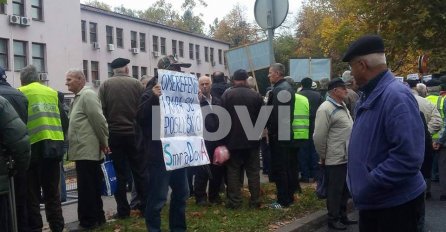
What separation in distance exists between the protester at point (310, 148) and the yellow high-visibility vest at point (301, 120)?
3.29 ft

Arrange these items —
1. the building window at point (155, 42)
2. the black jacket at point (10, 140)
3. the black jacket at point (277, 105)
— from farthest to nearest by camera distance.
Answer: the building window at point (155, 42) → the black jacket at point (277, 105) → the black jacket at point (10, 140)

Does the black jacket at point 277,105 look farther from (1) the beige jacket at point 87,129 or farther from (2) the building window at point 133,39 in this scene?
(2) the building window at point 133,39

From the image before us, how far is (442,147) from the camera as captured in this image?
10305 millimetres

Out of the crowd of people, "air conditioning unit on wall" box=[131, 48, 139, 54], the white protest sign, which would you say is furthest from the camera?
"air conditioning unit on wall" box=[131, 48, 139, 54]

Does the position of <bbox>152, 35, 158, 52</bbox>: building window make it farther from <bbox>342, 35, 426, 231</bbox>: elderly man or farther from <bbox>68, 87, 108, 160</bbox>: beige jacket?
<bbox>342, 35, 426, 231</bbox>: elderly man

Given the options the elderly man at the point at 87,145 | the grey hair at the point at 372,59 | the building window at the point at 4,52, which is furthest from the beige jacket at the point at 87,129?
the building window at the point at 4,52

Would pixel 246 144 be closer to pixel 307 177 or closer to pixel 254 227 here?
pixel 254 227

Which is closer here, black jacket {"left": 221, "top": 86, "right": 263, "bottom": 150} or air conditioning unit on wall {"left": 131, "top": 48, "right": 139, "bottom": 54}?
black jacket {"left": 221, "top": 86, "right": 263, "bottom": 150}

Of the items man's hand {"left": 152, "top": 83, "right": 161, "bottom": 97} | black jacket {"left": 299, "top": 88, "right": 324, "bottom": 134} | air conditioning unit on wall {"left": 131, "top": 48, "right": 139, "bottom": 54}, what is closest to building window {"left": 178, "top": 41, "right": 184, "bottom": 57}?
air conditioning unit on wall {"left": 131, "top": 48, "right": 139, "bottom": 54}

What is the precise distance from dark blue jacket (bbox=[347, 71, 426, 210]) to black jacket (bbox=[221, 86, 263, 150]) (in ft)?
14.2

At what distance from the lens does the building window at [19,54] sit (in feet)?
119

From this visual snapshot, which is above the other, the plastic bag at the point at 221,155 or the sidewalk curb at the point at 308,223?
the plastic bag at the point at 221,155

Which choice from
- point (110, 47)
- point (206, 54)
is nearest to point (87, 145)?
point (110, 47)

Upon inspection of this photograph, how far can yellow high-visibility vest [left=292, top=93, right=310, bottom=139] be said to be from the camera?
9.35m
